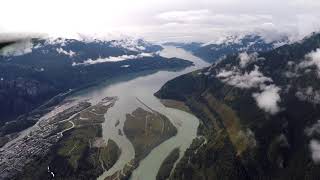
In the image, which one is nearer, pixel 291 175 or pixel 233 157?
pixel 291 175

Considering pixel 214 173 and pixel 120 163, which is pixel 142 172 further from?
pixel 214 173

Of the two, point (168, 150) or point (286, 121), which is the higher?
point (286, 121)

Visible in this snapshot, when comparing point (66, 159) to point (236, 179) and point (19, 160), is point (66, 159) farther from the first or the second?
point (236, 179)

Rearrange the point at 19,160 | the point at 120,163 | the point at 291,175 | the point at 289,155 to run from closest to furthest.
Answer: the point at 291,175 → the point at 289,155 → the point at 120,163 → the point at 19,160

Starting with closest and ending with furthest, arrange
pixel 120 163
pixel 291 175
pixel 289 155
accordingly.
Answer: pixel 291 175
pixel 289 155
pixel 120 163

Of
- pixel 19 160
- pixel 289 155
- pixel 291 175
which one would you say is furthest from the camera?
pixel 19 160

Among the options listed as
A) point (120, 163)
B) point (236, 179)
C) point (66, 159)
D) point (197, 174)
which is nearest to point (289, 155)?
point (236, 179)

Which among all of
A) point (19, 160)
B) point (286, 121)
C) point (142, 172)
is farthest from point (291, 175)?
point (19, 160)

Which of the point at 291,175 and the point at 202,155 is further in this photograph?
the point at 202,155

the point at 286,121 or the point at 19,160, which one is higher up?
the point at 286,121
